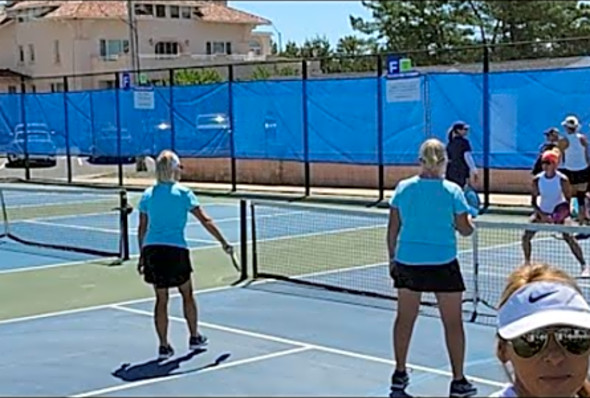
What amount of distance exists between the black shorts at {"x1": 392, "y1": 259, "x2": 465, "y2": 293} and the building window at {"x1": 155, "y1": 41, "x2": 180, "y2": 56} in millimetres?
42895

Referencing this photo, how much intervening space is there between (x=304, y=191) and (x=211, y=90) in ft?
10.6

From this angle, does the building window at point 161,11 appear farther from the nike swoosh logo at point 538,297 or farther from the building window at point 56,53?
the nike swoosh logo at point 538,297

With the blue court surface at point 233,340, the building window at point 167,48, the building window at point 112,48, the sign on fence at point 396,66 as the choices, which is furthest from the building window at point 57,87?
the building window at point 167,48

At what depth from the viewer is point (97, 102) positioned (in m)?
26.9

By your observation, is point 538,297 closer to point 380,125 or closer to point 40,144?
point 380,125

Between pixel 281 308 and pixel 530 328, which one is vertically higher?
pixel 530 328

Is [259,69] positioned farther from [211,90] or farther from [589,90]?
[589,90]

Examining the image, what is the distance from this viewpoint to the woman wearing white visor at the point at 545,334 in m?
2.09

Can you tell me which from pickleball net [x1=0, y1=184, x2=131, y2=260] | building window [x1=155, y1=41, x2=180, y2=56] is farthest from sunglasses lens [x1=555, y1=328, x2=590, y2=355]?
building window [x1=155, y1=41, x2=180, y2=56]

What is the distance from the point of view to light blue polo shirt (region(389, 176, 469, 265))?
6.88 metres

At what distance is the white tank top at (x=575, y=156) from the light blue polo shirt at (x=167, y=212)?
8011 millimetres

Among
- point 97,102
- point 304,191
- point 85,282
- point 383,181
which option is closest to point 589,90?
point 383,181

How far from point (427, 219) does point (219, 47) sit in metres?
43.8

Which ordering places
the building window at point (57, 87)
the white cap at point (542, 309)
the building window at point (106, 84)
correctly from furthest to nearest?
the building window at point (106, 84), the building window at point (57, 87), the white cap at point (542, 309)
